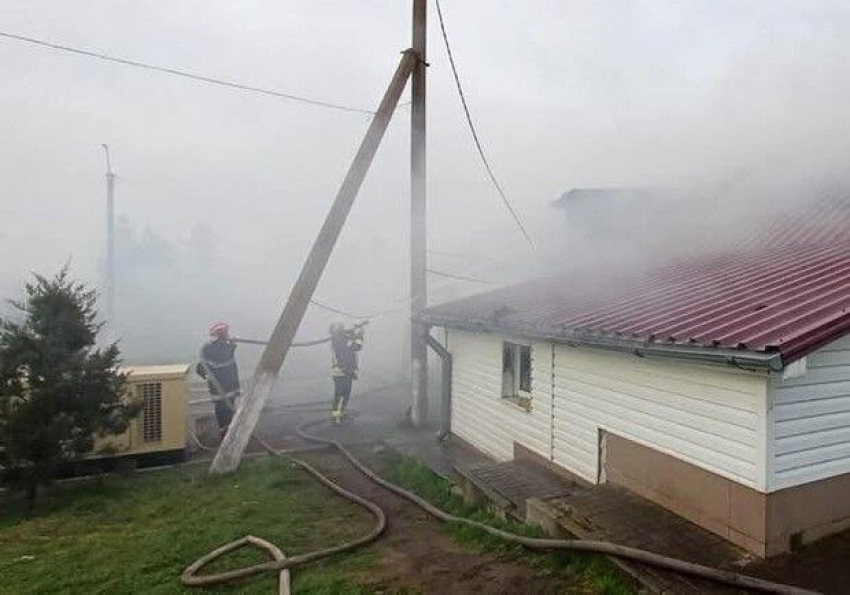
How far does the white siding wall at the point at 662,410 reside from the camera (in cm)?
449

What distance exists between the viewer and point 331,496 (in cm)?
718

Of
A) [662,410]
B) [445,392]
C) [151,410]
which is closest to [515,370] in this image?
[445,392]

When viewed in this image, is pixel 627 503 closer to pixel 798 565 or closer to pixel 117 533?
pixel 798 565

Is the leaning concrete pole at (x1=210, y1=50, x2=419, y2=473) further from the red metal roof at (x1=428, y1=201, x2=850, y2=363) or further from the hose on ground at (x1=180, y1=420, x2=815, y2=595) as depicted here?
the red metal roof at (x1=428, y1=201, x2=850, y2=363)

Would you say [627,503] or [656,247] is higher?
[656,247]

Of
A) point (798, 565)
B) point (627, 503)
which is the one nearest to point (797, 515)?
point (798, 565)

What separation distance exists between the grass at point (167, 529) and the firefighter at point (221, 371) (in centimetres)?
187

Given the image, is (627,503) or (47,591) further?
(627,503)

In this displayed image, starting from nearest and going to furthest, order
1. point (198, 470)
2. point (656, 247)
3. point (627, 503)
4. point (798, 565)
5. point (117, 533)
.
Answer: point (798, 565) → point (627, 503) → point (117, 533) → point (198, 470) → point (656, 247)

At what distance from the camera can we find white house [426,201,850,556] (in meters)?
4.38

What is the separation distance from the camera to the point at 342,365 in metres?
11.3

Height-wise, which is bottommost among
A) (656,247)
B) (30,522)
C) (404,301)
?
(30,522)

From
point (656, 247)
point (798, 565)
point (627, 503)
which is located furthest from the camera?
point (656, 247)

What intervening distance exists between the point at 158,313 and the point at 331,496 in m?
39.4
